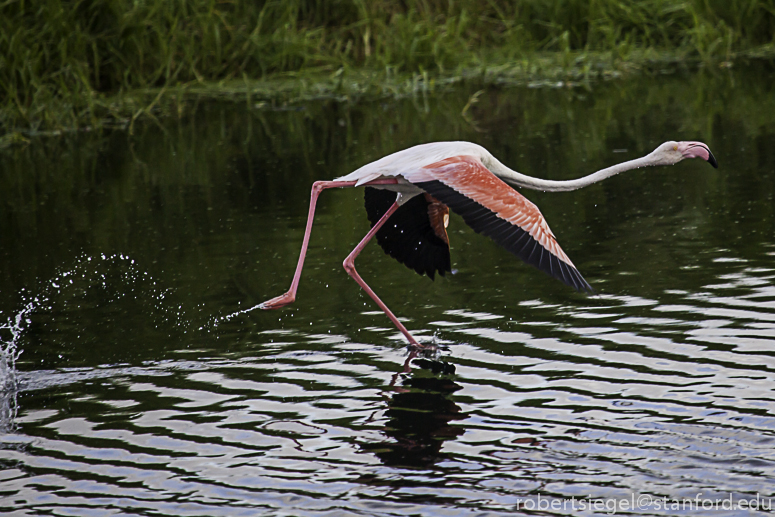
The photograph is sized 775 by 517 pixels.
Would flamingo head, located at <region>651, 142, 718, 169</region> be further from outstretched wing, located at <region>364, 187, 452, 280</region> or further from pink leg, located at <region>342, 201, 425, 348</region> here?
pink leg, located at <region>342, 201, 425, 348</region>

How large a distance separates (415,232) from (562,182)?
0.95 m

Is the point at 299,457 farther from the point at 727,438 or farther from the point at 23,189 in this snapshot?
the point at 23,189

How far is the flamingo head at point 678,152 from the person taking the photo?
6070mm

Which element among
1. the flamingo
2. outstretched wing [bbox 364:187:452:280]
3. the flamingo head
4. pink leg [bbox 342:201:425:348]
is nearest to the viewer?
the flamingo

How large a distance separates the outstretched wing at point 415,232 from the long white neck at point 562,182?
43cm

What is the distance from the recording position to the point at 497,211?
5.39m

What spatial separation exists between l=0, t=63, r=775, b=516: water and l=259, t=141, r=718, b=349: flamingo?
0.45 meters

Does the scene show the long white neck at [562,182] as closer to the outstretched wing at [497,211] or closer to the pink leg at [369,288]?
the outstretched wing at [497,211]

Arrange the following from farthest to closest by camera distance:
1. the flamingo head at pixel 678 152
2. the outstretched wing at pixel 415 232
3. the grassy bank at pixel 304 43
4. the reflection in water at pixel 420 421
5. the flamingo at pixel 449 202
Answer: the grassy bank at pixel 304 43 < the outstretched wing at pixel 415 232 < the flamingo head at pixel 678 152 < the flamingo at pixel 449 202 < the reflection in water at pixel 420 421

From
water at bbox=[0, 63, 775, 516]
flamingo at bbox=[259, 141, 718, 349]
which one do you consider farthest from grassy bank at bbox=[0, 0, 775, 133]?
flamingo at bbox=[259, 141, 718, 349]

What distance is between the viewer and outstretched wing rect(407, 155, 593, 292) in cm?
Answer: 517

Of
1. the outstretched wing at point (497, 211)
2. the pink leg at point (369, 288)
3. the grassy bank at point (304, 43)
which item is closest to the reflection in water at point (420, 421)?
the pink leg at point (369, 288)

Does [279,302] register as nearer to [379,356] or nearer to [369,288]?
[379,356]

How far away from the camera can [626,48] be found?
16641 mm
